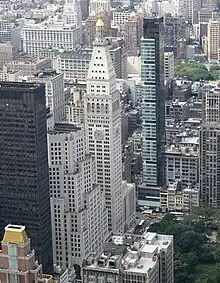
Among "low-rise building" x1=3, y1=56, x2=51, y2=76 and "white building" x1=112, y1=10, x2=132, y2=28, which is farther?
"white building" x1=112, y1=10, x2=132, y2=28

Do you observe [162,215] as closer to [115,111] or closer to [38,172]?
[115,111]

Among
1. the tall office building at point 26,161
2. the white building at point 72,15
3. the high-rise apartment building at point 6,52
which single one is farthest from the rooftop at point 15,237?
the white building at point 72,15

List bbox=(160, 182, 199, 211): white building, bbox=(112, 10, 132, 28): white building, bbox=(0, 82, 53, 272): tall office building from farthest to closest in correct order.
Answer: bbox=(112, 10, 132, 28): white building → bbox=(160, 182, 199, 211): white building → bbox=(0, 82, 53, 272): tall office building

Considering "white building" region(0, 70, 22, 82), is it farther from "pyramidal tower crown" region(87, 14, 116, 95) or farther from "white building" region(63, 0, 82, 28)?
"pyramidal tower crown" region(87, 14, 116, 95)

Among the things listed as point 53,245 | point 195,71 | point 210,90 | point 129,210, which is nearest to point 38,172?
point 53,245

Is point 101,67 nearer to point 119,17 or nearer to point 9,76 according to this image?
point 9,76

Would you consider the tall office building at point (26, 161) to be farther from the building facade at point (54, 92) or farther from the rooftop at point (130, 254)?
the building facade at point (54, 92)

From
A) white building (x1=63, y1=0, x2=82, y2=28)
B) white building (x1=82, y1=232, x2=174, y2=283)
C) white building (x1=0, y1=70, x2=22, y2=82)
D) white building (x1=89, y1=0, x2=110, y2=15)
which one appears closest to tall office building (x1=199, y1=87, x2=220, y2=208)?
white building (x1=82, y1=232, x2=174, y2=283)
